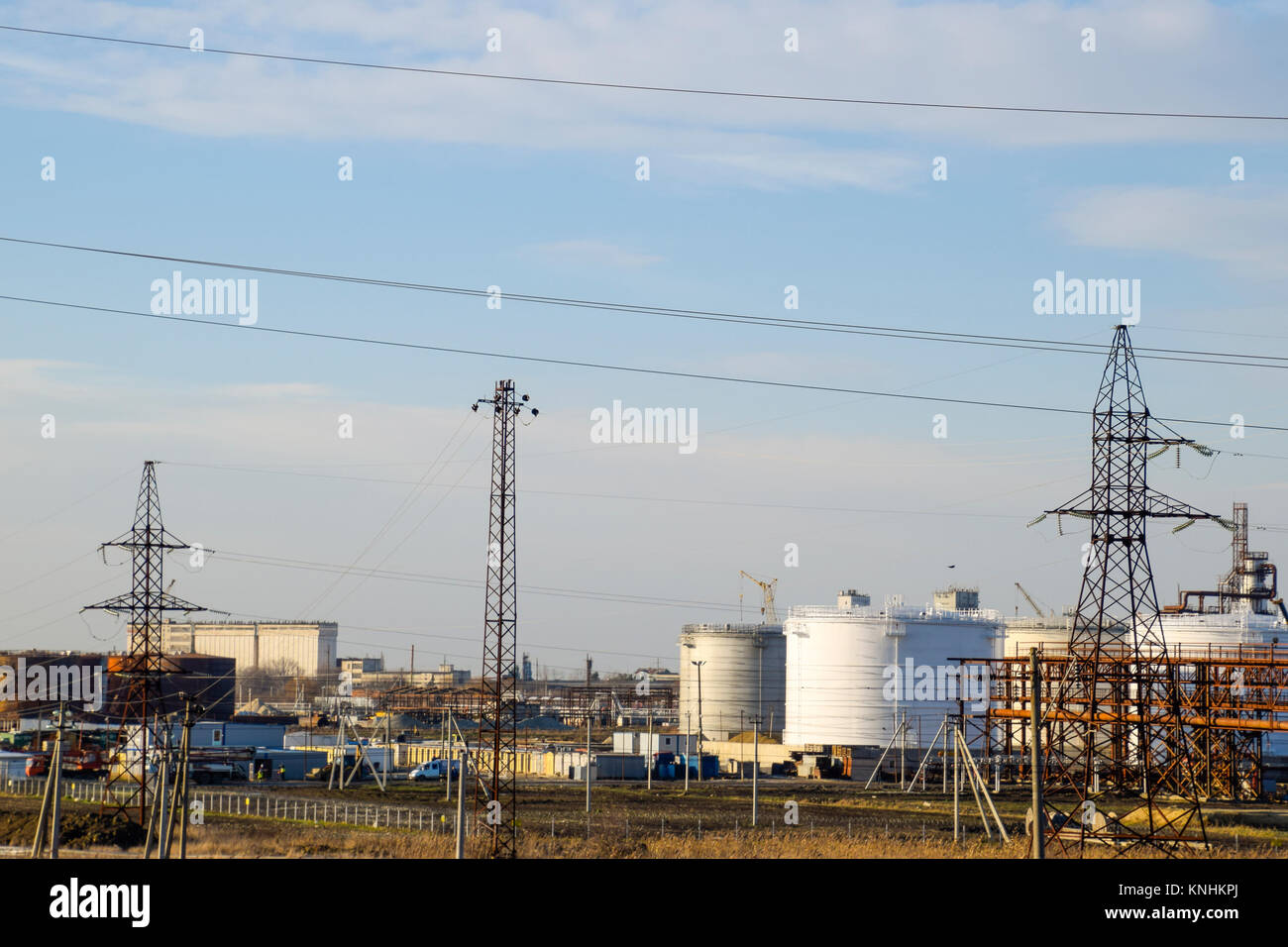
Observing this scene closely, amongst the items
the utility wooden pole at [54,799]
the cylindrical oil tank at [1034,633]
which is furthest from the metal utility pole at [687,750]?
the utility wooden pole at [54,799]

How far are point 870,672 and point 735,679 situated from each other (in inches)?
813

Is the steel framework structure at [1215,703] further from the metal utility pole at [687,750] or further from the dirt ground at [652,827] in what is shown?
the metal utility pole at [687,750]

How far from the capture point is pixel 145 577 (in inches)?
1911

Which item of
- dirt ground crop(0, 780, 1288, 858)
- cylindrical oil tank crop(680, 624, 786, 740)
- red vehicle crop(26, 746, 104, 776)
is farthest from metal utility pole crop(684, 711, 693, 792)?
red vehicle crop(26, 746, 104, 776)

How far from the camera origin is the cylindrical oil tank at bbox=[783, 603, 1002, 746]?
8831cm

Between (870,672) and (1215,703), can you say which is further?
(870,672)

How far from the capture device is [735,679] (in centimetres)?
10744

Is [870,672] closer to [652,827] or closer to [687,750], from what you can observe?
[687,750]

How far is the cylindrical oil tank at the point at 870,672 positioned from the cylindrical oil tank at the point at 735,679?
14522 millimetres

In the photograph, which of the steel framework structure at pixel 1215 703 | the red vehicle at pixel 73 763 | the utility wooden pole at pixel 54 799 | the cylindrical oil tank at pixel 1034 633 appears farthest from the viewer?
the cylindrical oil tank at pixel 1034 633

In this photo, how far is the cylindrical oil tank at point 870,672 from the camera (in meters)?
88.3

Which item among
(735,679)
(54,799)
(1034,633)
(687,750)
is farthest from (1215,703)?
(735,679)
